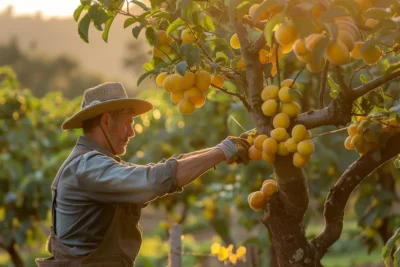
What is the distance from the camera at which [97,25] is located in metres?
2.94

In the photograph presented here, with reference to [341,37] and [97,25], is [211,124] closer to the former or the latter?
[97,25]

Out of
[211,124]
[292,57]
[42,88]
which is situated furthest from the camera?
[42,88]

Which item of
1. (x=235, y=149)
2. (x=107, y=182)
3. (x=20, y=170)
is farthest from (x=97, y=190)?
(x=20, y=170)

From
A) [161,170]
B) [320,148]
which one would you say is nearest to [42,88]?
[320,148]

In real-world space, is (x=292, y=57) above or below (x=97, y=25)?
below

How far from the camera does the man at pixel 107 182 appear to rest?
3029 millimetres

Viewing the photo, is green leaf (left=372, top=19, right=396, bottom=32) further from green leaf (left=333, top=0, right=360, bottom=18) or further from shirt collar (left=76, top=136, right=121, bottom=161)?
shirt collar (left=76, top=136, right=121, bottom=161)

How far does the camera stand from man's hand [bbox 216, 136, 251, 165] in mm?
2977

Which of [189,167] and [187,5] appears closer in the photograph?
[187,5]

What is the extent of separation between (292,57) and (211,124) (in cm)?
Answer: 251

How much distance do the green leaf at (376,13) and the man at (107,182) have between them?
80 centimetres

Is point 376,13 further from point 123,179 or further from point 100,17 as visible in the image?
point 123,179

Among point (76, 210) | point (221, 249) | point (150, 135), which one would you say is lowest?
point (150, 135)

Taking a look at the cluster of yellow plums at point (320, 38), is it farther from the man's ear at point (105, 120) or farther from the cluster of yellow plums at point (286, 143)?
the man's ear at point (105, 120)
